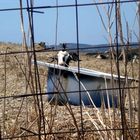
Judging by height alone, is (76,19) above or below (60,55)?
above

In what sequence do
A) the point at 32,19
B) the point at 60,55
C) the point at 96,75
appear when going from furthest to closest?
1. the point at 60,55
2. the point at 96,75
3. the point at 32,19

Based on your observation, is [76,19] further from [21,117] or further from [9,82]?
[9,82]

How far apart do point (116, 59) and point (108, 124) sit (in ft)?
1.67

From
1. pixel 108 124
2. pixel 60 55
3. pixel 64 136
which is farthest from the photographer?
pixel 60 55

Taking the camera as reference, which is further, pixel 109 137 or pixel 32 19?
pixel 109 137

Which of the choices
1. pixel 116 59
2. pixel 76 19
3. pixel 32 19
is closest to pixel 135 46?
pixel 116 59

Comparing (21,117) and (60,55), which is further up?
(60,55)

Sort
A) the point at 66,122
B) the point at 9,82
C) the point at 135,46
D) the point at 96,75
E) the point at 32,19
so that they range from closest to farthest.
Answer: the point at 32,19, the point at 135,46, the point at 66,122, the point at 96,75, the point at 9,82

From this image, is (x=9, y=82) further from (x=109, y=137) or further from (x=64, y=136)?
(x=109, y=137)

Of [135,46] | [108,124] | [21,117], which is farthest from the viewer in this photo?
[21,117]

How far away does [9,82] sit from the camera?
20.4ft

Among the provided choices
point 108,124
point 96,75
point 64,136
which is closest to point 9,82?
point 96,75

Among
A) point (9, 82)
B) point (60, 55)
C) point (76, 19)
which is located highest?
point (76, 19)

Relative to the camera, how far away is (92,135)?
103 inches
